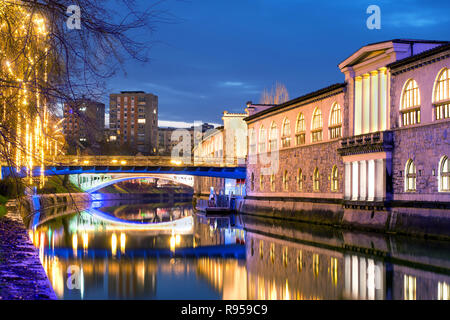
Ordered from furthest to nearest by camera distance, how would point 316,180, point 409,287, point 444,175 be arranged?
point 316,180 → point 444,175 → point 409,287

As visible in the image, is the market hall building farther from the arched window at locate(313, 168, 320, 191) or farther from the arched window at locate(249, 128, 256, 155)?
the arched window at locate(249, 128, 256, 155)

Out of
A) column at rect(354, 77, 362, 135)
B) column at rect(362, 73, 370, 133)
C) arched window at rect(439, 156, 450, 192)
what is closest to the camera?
arched window at rect(439, 156, 450, 192)

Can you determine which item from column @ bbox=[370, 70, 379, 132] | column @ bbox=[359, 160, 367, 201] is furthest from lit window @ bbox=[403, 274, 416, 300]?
column @ bbox=[370, 70, 379, 132]

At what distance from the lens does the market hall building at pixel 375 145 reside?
3378 cm

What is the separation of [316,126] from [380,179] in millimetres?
13438

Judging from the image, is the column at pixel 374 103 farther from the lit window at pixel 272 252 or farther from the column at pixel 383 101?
the lit window at pixel 272 252

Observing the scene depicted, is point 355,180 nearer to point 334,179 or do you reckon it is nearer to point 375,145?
point 375,145

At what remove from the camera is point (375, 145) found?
129 feet

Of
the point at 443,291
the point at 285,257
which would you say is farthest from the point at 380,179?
the point at 443,291

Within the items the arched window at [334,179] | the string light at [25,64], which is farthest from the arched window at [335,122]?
the string light at [25,64]

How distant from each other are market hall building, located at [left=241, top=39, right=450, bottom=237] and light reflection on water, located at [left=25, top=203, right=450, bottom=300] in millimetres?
2504

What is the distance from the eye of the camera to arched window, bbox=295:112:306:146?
54.3 meters

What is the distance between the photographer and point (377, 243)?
31.4 meters
